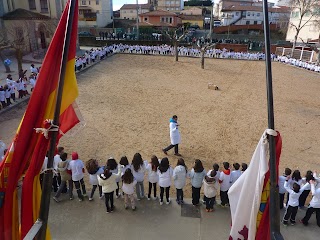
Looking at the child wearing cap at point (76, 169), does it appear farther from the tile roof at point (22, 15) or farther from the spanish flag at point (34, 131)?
the tile roof at point (22, 15)

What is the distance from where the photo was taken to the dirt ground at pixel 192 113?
939cm

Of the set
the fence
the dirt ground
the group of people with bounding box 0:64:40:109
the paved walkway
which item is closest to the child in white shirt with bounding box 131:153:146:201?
the paved walkway

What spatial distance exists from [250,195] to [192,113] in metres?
9.58

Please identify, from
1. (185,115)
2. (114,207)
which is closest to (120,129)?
(185,115)

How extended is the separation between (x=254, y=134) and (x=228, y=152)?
6.39 ft

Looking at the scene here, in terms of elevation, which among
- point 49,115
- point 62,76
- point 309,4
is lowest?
point 49,115

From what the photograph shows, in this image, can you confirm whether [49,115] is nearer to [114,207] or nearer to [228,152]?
[114,207]

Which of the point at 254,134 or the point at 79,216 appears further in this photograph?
the point at 254,134

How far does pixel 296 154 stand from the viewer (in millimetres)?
9320

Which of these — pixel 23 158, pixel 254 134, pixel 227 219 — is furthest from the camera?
pixel 254 134

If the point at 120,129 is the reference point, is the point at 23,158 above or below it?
above

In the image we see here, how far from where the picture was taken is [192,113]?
1270 cm

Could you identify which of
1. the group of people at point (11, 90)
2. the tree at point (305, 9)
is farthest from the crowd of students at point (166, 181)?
the tree at point (305, 9)

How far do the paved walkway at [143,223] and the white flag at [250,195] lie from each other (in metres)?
2.27
